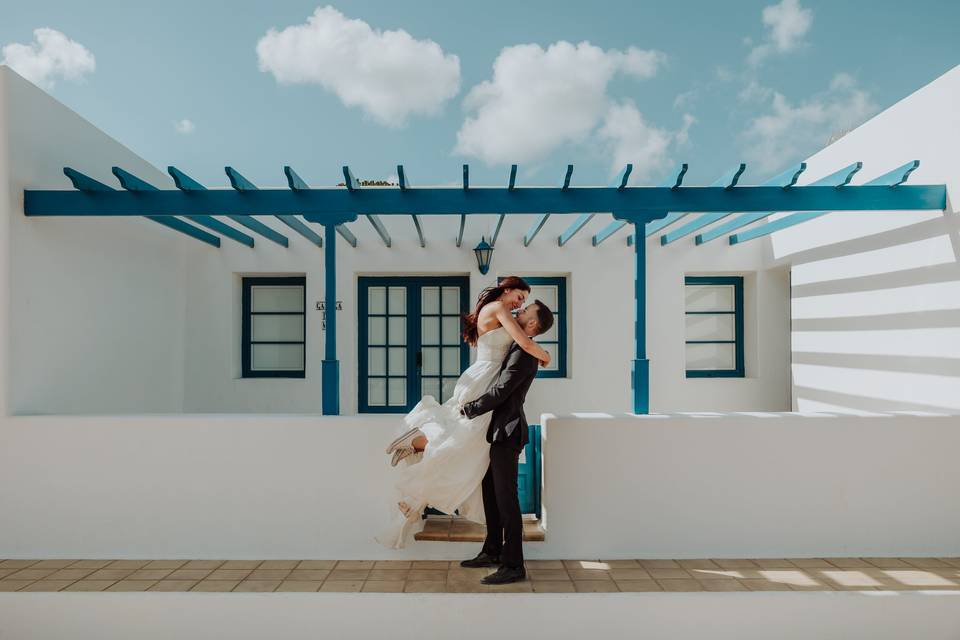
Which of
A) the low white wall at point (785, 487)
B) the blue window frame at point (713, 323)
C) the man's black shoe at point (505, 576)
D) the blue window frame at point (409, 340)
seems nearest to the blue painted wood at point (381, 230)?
the blue window frame at point (409, 340)

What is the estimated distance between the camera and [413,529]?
12.8 ft

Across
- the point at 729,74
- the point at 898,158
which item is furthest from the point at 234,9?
the point at 729,74

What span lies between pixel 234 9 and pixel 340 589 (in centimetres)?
1129

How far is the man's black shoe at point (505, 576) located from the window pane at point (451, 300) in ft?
13.2

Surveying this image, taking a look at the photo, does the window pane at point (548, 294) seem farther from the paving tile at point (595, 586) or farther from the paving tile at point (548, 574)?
the paving tile at point (595, 586)

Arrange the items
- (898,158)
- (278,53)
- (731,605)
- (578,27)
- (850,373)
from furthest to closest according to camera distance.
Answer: (278,53) < (578,27) < (850,373) < (898,158) < (731,605)

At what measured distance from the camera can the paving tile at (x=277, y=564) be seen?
3.94 metres

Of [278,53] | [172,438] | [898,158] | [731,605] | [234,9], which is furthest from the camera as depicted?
[278,53]

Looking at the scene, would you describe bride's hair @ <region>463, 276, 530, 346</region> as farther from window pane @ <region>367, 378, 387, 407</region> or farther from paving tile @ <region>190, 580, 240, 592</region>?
window pane @ <region>367, 378, 387, 407</region>

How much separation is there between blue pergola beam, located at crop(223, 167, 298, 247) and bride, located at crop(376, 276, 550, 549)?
1.85 meters

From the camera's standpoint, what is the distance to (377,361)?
24.0 ft

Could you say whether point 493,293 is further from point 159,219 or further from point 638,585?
point 159,219

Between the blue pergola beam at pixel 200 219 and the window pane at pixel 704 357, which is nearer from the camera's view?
the blue pergola beam at pixel 200 219

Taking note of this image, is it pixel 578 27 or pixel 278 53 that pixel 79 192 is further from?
pixel 278 53
